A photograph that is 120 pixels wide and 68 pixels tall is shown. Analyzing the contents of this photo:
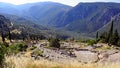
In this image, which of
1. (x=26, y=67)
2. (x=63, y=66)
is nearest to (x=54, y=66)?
(x=63, y=66)

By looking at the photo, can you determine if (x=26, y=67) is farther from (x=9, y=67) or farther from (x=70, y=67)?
(x=70, y=67)

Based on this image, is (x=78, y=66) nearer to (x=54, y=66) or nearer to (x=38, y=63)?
(x=54, y=66)

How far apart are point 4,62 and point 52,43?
6802cm

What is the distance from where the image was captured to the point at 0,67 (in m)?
8.89

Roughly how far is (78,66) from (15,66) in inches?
100.0

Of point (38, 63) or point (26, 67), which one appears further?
point (38, 63)

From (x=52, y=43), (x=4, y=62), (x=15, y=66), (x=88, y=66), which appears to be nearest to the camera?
(x=15, y=66)

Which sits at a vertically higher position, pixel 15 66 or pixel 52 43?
pixel 15 66

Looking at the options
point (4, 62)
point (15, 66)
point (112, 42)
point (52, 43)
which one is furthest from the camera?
point (112, 42)

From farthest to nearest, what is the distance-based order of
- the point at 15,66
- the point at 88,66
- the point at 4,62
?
1. the point at 88,66
2. the point at 4,62
3. the point at 15,66

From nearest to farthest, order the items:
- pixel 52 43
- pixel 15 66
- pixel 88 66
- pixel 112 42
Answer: pixel 15 66
pixel 88 66
pixel 52 43
pixel 112 42

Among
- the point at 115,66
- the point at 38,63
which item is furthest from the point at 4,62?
the point at 115,66

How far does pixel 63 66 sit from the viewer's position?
386 inches

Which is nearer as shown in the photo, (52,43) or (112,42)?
(52,43)
